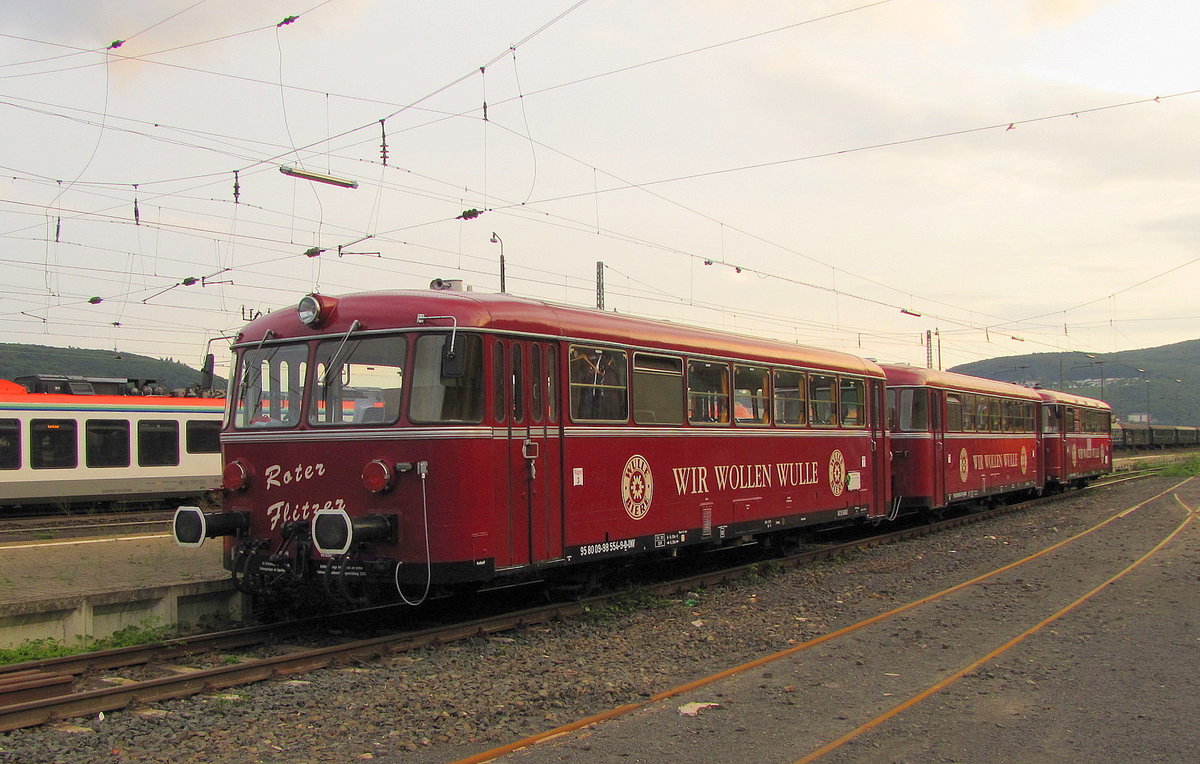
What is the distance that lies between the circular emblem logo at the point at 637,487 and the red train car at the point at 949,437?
8975 mm

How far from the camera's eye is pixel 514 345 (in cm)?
902

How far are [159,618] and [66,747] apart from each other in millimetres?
3888

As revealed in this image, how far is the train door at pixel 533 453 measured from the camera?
892 cm

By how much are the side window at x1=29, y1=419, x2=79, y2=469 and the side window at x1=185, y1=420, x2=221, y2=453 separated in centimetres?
270

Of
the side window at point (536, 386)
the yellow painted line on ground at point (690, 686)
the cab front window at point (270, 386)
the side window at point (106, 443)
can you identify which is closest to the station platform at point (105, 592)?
the cab front window at point (270, 386)

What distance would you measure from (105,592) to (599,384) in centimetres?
497

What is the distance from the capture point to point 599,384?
10039 mm

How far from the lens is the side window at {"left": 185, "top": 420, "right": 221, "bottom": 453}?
77.9ft

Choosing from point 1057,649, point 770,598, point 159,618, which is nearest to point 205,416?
point 159,618

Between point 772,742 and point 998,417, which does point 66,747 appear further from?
point 998,417

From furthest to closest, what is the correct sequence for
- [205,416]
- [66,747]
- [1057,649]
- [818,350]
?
[205,416] → [818,350] → [1057,649] → [66,747]

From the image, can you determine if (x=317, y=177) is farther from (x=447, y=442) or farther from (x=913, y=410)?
(x=913, y=410)

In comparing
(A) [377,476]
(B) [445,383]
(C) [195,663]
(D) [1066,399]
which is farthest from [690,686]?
(D) [1066,399]

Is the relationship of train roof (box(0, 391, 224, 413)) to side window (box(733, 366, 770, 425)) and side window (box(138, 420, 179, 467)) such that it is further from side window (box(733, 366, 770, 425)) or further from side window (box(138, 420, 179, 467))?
side window (box(733, 366, 770, 425))
